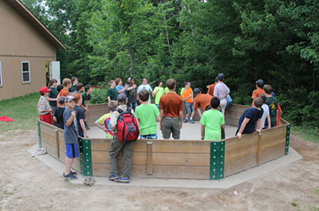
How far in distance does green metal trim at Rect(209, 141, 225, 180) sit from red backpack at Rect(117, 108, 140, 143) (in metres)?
1.58

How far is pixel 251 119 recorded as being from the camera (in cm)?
578

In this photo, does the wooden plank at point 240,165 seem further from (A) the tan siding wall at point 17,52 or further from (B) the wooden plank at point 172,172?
(A) the tan siding wall at point 17,52

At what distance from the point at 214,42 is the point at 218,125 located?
8.46 meters

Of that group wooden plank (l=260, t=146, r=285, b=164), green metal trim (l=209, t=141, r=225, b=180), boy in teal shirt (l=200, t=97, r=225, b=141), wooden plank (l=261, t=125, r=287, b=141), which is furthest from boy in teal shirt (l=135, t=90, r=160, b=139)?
wooden plank (l=260, t=146, r=285, b=164)

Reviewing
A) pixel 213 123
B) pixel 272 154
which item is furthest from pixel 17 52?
pixel 272 154

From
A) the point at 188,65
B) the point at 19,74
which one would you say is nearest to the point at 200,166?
the point at 188,65

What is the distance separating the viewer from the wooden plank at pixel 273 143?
6.34m

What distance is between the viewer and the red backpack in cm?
503

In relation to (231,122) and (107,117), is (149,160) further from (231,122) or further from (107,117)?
(231,122)

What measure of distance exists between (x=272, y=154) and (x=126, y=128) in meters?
3.89

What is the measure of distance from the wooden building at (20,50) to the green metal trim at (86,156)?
557 inches

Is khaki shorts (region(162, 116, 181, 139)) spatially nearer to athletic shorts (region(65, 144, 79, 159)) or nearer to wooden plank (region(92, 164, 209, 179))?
wooden plank (region(92, 164, 209, 179))

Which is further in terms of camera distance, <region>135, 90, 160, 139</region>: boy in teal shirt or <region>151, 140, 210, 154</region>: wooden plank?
<region>135, 90, 160, 139</region>: boy in teal shirt

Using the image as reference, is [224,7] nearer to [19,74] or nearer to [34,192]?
[34,192]
